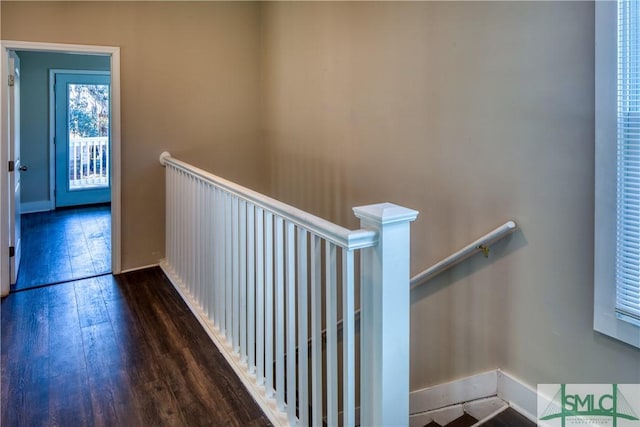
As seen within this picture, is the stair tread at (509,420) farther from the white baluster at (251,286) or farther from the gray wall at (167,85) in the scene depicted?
the gray wall at (167,85)

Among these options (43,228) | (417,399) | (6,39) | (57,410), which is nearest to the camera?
(57,410)

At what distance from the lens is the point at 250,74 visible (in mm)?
4137

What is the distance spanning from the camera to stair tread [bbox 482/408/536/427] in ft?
6.17

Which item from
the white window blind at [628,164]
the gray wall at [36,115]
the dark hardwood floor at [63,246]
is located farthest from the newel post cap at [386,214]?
the gray wall at [36,115]

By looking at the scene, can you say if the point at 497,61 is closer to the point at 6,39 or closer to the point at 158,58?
the point at 158,58

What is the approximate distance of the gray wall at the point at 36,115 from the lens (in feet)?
19.2

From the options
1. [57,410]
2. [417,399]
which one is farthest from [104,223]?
[417,399]

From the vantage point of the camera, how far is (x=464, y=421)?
213 cm

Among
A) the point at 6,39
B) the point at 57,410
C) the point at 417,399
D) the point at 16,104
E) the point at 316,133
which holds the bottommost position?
the point at 417,399

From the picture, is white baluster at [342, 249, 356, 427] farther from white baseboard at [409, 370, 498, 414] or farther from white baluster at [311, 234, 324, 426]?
white baseboard at [409, 370, 498, 414]

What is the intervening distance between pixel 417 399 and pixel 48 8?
3881mm

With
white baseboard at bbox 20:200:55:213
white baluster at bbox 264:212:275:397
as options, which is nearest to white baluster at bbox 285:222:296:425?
white baluster at bbox 264:212:275:397

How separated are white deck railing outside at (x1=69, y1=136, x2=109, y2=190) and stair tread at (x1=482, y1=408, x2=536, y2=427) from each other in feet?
22.0

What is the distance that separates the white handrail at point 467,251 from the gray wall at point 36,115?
6.07 m
